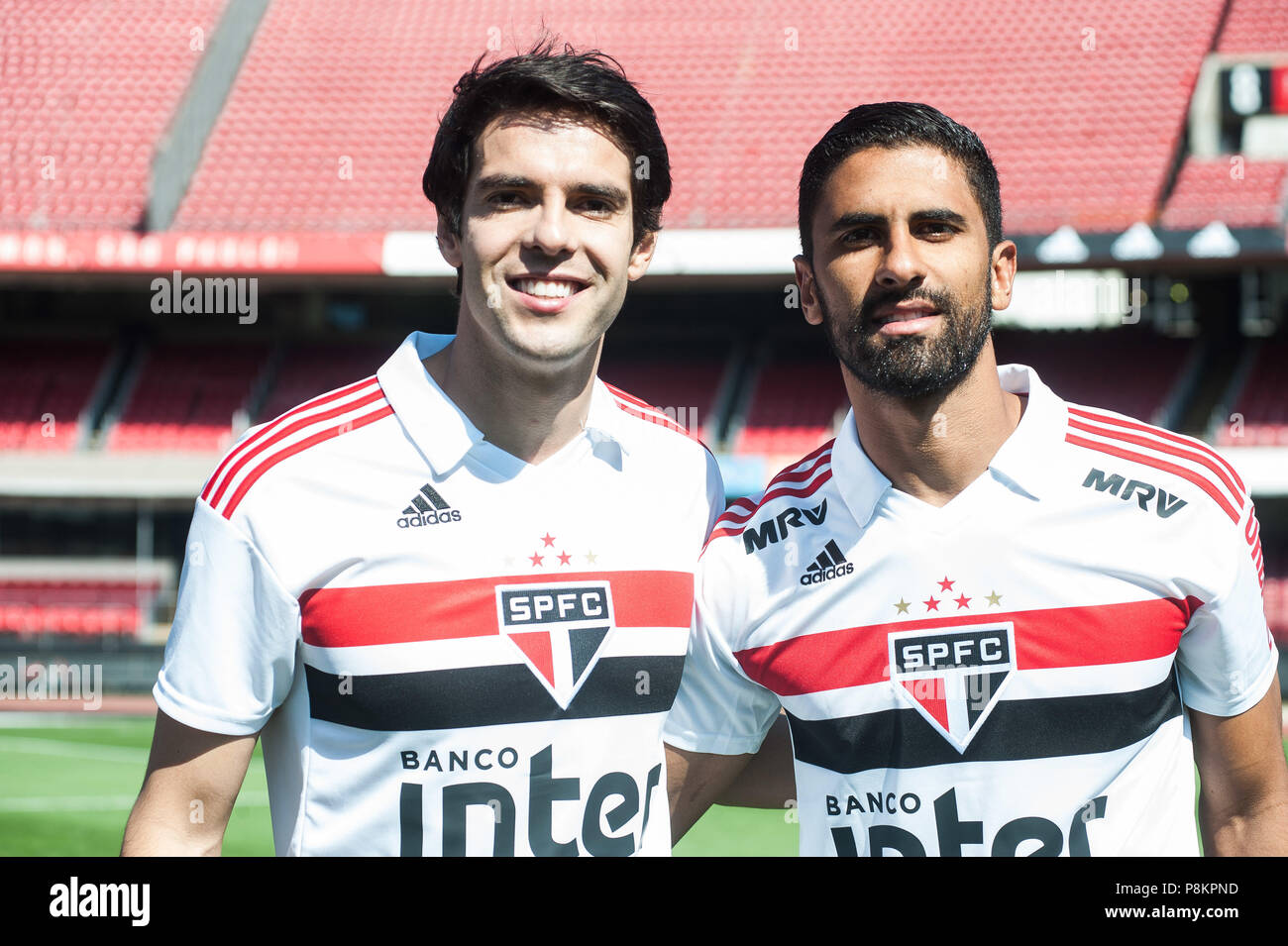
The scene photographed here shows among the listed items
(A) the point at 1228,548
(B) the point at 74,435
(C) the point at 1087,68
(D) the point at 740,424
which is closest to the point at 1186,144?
(C) the point at 1087,68

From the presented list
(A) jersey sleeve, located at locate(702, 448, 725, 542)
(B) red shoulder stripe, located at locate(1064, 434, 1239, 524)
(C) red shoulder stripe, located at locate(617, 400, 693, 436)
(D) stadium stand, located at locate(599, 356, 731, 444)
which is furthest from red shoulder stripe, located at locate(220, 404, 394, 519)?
(D) stadium stand, located at locate(599, 356, 731, 444)

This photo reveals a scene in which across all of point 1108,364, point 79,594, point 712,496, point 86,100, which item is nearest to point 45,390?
point 79,594

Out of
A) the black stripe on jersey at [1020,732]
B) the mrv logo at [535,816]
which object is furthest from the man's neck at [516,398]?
the black stripe on jersey at [1020,732]

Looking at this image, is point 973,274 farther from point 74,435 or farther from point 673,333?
point 74,435

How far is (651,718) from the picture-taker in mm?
2752

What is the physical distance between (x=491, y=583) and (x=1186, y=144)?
17.9m

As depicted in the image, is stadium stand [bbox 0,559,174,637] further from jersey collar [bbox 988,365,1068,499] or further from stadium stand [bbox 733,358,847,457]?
jersey collar [bbox 988,365,1068,499]

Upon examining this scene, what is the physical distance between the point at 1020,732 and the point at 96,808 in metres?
7.71

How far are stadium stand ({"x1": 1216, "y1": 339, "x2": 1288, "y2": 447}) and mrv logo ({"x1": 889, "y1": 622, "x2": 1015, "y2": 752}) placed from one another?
14.2 m

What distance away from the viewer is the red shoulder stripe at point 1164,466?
2719 millimetres

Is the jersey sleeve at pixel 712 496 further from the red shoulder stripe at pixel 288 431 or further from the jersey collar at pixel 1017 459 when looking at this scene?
the red shoulder stripe at pixel 288 431

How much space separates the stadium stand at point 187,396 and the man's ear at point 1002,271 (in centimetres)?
1667

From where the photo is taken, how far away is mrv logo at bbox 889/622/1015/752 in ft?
8.73

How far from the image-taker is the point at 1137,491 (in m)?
2.73
